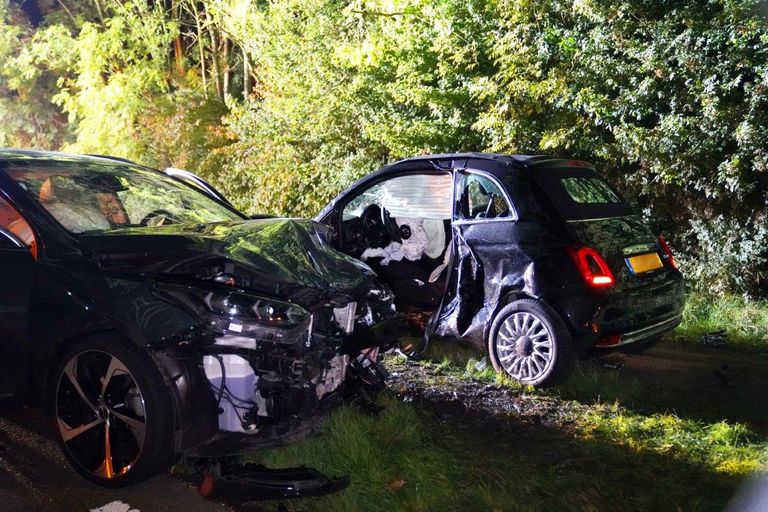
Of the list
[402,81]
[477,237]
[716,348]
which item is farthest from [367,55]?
[716,348]

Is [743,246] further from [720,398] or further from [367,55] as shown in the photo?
[367,55]

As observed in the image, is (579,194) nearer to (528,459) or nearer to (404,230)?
(404,230)

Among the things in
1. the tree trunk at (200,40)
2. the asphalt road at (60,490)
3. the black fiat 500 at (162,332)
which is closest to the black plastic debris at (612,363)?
the black fiat 500 at (162,332)

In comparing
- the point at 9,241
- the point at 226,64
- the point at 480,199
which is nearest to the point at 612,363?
the point at 480,199

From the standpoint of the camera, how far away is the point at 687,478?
3680 millimetres

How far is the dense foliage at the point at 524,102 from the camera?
291 inches

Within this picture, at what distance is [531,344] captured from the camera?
513cm

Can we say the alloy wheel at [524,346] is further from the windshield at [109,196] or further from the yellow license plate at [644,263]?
the windshield at [109,196]

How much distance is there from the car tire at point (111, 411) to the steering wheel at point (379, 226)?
3.05 meters

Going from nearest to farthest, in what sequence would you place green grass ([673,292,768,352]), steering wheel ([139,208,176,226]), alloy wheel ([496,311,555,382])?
steering wheel ([139,208,176,226])
alloy wheel ([496,311,555,382])
green grass ([673,292,768,352])

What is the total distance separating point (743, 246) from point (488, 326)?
12.2ft

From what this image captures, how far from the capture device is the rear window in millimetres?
5188

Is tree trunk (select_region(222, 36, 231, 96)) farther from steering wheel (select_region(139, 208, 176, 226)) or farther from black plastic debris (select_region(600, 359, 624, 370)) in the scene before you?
black plastic debris (select_region(600, 359, 624, 370))

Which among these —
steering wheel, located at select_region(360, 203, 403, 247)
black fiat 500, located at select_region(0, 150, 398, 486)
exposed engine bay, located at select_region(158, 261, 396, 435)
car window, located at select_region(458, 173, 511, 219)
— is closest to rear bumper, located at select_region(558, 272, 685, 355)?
car window, located at select_region(458, 173, 511, 219)
